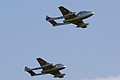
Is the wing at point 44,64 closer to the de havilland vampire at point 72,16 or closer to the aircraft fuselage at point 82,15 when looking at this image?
the de havilland vampire at point 72,16

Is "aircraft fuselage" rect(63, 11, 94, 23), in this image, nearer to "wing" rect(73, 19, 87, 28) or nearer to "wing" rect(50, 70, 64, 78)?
"wing" rect(73, 19, 87, 28)

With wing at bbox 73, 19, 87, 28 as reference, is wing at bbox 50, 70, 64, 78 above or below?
below

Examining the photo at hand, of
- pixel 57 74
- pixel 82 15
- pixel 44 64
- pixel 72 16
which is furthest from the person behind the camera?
pixel 57 74

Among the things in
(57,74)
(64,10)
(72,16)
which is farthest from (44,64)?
(64,10)

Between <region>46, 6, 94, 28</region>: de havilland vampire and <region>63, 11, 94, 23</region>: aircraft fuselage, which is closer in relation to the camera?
<region>46, 6, 94, 28</region>: de havilland vampire

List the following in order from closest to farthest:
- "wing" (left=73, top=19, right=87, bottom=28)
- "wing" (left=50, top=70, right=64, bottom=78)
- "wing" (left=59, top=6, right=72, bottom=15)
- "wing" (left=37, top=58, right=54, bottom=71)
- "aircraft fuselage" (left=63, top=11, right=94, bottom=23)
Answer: "wing" (left=59, top=6, right=72, bottom=15) < "aircraft fuselage" (left=63, top=11, right=94, bottom=23) < "wing" (left=73, top=19, right=87, bottom=28) < "wing" (left=37, top=58, right=54, bottom=71) < "wing" (left=50, top=70, right=64, bottom=78)

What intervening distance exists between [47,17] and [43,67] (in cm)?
1146

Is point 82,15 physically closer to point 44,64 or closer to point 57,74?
point 44,64

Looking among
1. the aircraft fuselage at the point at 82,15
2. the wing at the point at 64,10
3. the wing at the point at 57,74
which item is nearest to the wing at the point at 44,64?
the wing at the point at 57,74

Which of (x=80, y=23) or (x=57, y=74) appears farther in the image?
(x=57, y=74)

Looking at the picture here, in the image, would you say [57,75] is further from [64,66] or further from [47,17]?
[47,17]

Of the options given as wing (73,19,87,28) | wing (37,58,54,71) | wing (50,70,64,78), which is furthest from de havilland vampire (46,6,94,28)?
wing (50,70,64,78)

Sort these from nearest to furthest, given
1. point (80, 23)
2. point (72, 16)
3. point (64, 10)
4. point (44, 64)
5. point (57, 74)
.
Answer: point (64, 10), point (72, 16), point (80, 23), point (44, 64), point (57, 74)

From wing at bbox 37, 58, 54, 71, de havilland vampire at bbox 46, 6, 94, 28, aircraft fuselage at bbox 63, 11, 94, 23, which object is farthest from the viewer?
wing at bbox 37, 58, 54, 71
